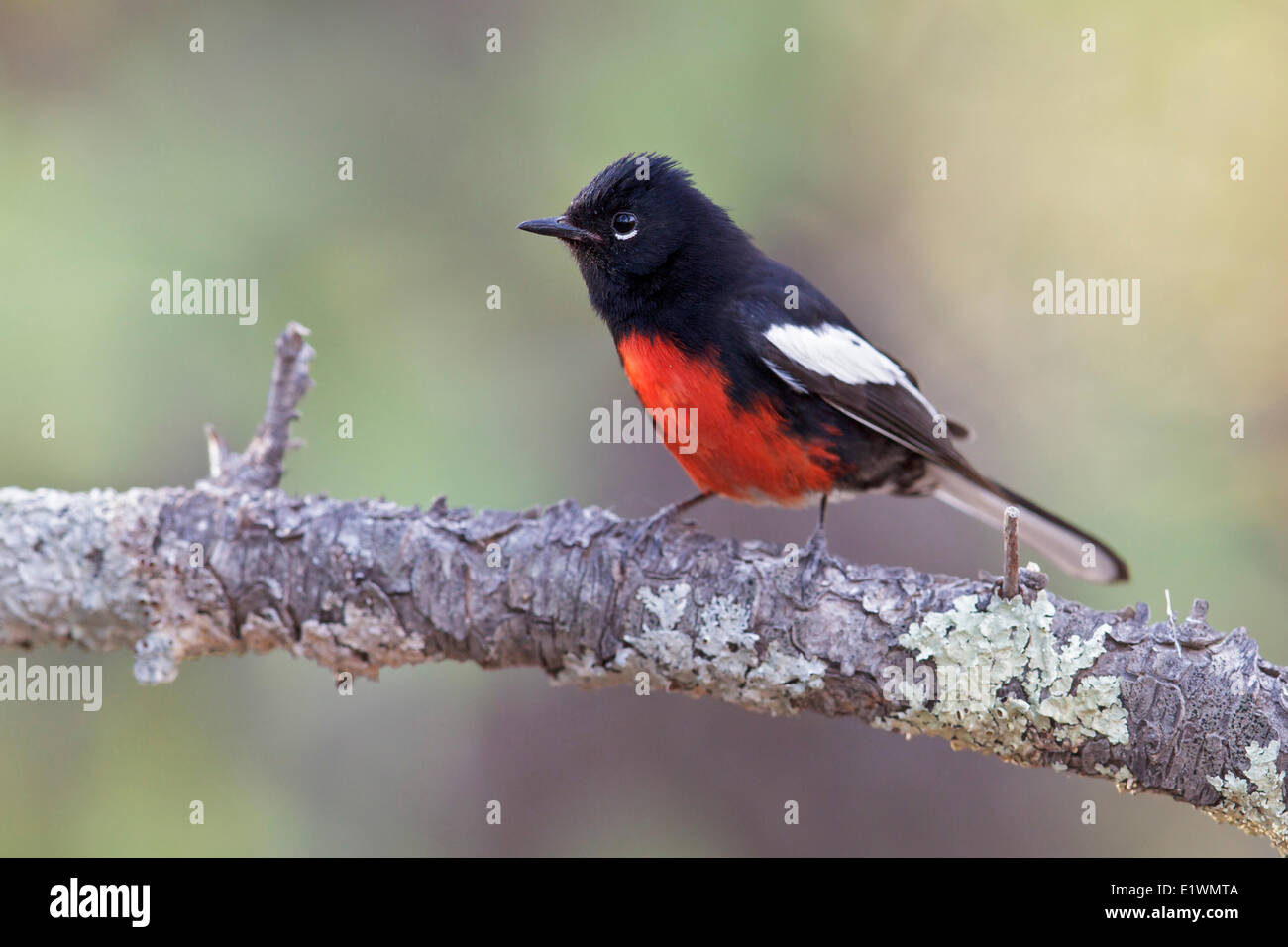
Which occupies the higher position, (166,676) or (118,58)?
(118,58)

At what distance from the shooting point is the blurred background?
4477 mm

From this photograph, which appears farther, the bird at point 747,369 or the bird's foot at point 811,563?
the bird at point 747,369

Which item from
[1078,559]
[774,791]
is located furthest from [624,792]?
[1078,559]

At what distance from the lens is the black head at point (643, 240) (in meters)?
3.91

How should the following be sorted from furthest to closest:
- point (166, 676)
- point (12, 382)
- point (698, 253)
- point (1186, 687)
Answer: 1. point (12, 382)
2. point (698, 253)
3. point (166, 676)
4. point (1186, 687)

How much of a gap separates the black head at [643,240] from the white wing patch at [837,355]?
34 cm

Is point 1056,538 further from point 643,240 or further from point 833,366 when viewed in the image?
point 643,240

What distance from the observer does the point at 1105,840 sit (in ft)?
16.4

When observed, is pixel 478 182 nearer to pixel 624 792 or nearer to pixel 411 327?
pixel 411 327

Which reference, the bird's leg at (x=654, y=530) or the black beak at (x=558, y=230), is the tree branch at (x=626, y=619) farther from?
the black beak at (x=558, y=230)

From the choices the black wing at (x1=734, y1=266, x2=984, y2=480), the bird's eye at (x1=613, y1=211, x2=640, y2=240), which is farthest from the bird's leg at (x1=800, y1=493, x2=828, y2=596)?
the bird's eye at (x1=613, y1=211, x2=640, y2=240)

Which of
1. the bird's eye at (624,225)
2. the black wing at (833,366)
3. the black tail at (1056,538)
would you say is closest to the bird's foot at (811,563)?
the black wing at (833,366)

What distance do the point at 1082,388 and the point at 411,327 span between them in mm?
3217

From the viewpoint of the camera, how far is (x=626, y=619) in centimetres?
321
